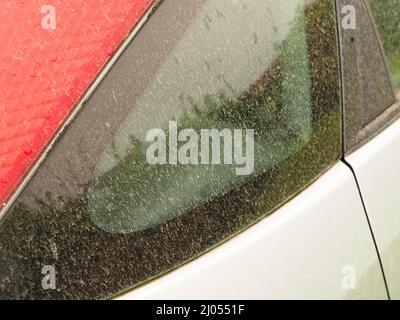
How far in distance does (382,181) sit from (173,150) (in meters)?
0.55

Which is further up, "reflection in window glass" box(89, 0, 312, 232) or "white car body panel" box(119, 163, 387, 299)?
"reflection in window glass" box(89, 0, 312, 232)

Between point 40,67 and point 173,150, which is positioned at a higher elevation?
point 40,67

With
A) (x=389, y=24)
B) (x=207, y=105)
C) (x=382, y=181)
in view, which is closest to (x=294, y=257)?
(x=382, y=181)

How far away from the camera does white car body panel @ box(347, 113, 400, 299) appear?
1664 mm

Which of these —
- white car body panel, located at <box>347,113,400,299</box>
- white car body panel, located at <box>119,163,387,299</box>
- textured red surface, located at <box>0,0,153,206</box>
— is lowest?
white car body panel, located at <box>119,163,387,299</box>

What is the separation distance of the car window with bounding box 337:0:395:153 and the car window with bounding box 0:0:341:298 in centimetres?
6

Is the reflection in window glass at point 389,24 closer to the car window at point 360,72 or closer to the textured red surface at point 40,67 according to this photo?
the car window at point 360,72

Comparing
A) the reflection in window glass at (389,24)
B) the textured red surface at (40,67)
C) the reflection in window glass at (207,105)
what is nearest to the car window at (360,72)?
the reflection in window glass at (389,24)

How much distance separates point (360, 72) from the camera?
167cm

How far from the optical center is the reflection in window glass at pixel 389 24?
1.68m

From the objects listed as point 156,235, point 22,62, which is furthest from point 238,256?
point 22,62

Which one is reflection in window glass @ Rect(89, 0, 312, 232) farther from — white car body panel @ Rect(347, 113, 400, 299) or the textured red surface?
white car body panel @ Rect(347, 113, 400, 299)

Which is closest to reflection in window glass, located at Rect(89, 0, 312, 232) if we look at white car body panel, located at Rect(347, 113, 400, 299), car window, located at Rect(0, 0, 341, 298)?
car window, located at Rect(0, 0, 341, 298)

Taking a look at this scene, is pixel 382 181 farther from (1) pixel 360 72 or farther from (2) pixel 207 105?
(2) pixel 207 105
